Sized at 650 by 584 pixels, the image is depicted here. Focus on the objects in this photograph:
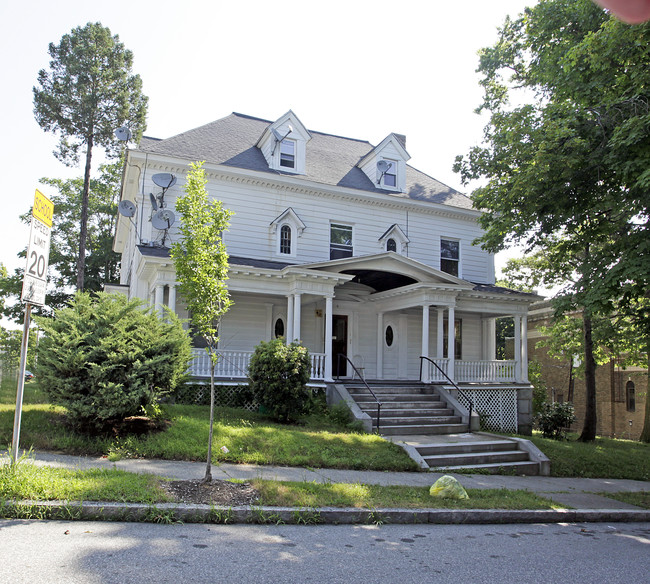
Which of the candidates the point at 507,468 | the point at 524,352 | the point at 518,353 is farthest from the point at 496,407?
the point at 507,468

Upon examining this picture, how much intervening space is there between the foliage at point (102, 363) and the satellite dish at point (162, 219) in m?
6.03

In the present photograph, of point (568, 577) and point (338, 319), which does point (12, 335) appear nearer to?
point (338, 319)

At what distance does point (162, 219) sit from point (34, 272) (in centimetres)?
986

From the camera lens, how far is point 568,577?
5047 millimetres

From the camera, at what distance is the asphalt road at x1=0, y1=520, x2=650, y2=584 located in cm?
443

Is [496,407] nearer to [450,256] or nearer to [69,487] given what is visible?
[450,256]

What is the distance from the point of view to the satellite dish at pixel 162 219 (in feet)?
51.8

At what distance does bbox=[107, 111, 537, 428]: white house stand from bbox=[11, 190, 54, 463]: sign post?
7.81 metres

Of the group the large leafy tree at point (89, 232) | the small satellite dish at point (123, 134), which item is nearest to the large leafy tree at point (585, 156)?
the small satellite dish at point (123, 134)

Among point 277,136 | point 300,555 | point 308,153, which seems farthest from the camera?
point 308,153

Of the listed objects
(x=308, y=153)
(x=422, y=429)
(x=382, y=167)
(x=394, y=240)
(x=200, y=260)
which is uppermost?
(x=308, y=153)

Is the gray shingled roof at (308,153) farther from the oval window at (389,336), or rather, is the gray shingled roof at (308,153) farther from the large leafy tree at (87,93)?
the large leafy tree at (87,93)

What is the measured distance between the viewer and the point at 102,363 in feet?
30.0

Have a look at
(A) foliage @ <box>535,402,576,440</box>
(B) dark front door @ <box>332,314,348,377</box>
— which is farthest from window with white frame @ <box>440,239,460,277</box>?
(A) foliage @ <box>535,402,576,440</box>
